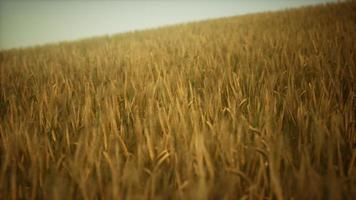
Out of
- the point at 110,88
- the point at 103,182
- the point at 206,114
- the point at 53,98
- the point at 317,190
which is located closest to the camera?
the point at 317,190

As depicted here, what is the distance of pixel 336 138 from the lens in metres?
0.62

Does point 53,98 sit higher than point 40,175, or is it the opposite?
point 53,98

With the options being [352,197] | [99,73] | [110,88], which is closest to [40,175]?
[352,197]

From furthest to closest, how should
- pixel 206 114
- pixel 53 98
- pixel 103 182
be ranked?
pixel 53 98 → pixel 206 114 → pixel 103 182

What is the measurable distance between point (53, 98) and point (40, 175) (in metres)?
0.69

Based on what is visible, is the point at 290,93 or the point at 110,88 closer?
the point at 290,93

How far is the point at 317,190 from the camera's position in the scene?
0.42 meters

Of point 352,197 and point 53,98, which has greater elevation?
point 53,98

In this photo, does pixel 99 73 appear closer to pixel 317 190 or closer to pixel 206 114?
pixel 206 114

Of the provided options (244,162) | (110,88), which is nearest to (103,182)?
(244,162)

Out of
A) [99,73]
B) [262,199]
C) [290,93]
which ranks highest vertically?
[99,73]

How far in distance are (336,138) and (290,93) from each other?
31 cm

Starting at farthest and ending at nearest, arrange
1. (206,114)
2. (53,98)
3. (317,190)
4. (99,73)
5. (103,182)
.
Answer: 1. (99,73)
2. (53,98)
3. (206,114)
4. (103,182)
5. (317,190)

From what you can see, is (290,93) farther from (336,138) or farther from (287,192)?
(287,192)
